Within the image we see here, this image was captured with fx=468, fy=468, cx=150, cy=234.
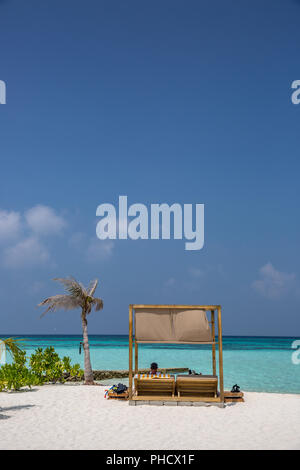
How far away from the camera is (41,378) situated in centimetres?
1634

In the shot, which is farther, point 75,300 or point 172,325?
point 75,300

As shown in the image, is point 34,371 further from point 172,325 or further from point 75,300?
point 172,325

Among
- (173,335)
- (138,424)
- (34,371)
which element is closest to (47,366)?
(34,371)

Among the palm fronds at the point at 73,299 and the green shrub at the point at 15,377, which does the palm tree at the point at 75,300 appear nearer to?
the palm fronds at the point at 73,299

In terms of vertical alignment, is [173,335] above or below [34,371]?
above

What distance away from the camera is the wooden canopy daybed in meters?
12.6

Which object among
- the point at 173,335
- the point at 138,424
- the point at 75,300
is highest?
the point at 75,300

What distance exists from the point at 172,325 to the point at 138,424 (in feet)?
→ 11.9

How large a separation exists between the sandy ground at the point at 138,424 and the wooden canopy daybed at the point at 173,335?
0.57 m

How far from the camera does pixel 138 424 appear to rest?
9977 mm
